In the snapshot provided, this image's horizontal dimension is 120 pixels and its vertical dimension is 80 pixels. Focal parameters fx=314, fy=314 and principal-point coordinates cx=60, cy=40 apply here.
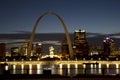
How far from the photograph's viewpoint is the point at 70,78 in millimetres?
28766

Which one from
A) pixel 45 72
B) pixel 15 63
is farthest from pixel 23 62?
pixel 45 72

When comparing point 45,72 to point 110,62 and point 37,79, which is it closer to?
point 37,79

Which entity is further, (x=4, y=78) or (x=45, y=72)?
(x=45, y=72)

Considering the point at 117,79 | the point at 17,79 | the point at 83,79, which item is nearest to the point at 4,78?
the point at 17,79

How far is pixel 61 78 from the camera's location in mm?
29141

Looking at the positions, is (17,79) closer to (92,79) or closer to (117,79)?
(92,79)

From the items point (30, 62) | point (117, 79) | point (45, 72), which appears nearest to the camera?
point (117, 79)

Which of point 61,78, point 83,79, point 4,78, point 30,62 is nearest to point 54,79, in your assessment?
point 61,78

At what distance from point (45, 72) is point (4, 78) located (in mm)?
5925

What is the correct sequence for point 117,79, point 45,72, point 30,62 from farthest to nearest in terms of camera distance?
point 30,62 < point 45,72 < point 117,79

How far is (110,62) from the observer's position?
175375 mm

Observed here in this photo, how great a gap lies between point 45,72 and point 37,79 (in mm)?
4826

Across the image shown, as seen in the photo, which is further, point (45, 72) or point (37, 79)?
point (45, 72)

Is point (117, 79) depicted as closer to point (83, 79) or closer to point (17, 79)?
point (83, 79)
